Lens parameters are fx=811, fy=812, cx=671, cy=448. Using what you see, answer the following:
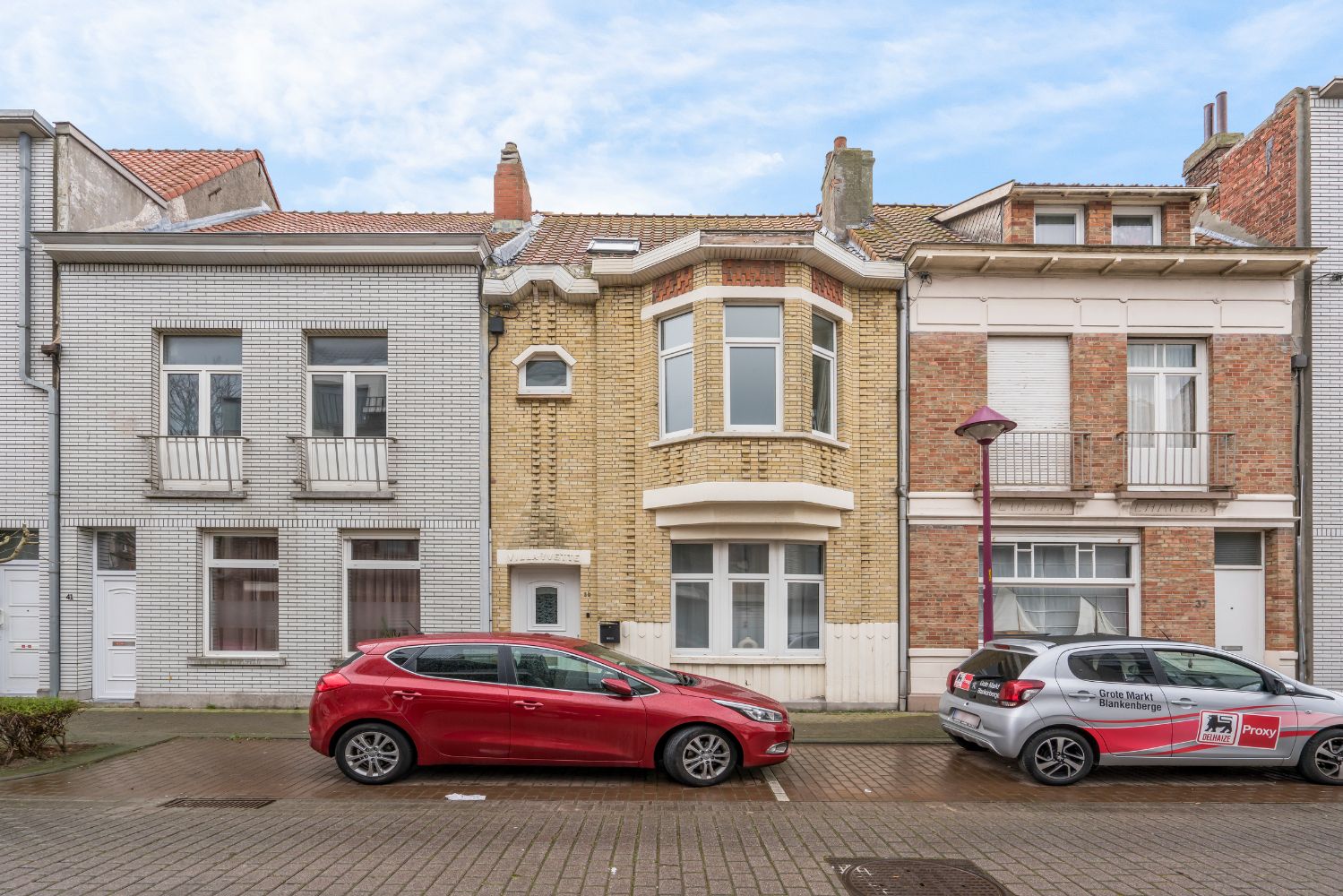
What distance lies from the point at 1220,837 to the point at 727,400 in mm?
6981

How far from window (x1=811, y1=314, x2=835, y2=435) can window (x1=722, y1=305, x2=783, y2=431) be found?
0.56 metres

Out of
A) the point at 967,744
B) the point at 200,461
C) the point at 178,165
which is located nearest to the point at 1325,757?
the point at 967,744

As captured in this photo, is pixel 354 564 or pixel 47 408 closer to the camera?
pixel 47 408

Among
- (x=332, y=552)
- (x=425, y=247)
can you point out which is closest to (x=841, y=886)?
(x=332, y=552)

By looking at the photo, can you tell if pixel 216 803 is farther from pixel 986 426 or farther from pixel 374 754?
pixel 986 426

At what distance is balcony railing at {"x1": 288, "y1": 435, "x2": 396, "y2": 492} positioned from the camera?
11.6 meters

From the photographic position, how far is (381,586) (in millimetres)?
11727

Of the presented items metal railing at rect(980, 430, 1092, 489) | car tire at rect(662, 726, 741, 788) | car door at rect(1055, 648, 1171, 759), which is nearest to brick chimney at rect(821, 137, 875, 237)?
metal railing at rect(980, 430, 1092, 489)

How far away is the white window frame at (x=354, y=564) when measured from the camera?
37.9 ft

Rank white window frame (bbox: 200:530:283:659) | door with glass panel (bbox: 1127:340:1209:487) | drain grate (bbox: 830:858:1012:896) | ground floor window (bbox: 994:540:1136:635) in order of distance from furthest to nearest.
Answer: door with glass panel (bbox: 1127:340:1209:487) < ground floor window (bbox: 994:540:1136:635) < white window frame (bbox: 200:530:283:659) < drain grate (bbox: 830:858:1012:896)

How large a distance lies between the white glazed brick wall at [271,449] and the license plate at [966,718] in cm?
642

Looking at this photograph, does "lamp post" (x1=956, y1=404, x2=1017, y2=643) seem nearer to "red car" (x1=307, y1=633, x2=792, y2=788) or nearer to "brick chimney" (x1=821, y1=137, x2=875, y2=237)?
"red car" (x1=307, y1=633, x2=792, y2=788)

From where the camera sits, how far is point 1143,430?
464 inches

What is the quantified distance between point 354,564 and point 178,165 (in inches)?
357
